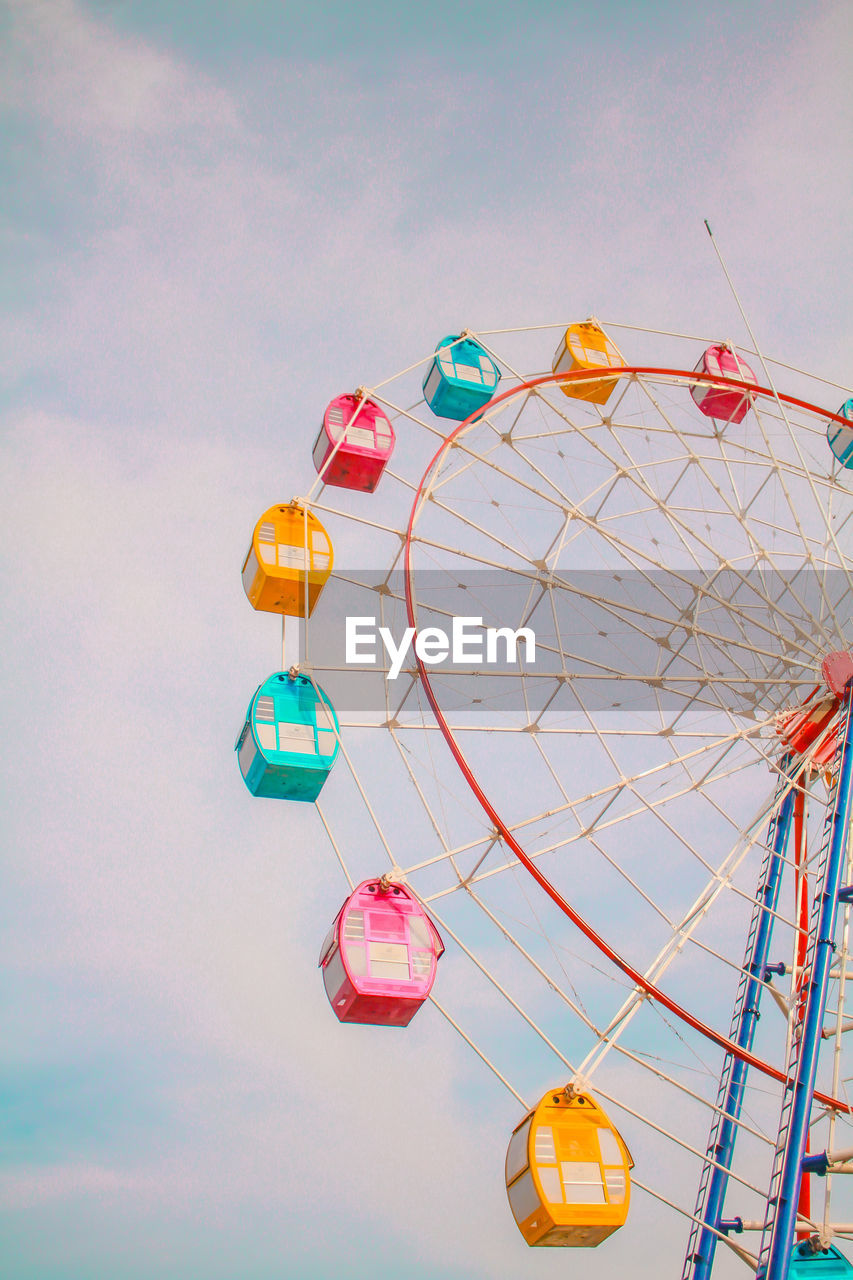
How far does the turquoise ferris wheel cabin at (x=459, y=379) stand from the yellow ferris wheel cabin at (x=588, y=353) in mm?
1374

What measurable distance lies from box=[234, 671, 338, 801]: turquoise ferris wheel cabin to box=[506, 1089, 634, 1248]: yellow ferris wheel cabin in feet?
13.7

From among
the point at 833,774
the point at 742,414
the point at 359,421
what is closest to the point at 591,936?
the point at 833,774

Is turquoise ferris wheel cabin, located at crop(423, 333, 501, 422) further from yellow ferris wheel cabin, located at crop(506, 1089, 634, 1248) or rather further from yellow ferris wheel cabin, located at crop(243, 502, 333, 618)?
yellow ferris wheel cabin, located at crop(506, 1089, 634, 1248)

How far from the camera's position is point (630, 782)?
13.9 metres

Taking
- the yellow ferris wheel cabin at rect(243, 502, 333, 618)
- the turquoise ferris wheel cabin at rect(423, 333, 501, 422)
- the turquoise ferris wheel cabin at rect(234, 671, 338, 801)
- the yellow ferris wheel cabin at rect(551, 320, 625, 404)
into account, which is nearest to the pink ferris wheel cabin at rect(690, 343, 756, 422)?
the yellow ferris wheel cabin at rect(551, 320, 625, 404)

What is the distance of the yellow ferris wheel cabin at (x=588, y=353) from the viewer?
58.2 feet

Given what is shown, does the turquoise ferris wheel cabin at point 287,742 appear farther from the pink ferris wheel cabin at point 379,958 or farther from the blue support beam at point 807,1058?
the blue support beam at point 807,1058

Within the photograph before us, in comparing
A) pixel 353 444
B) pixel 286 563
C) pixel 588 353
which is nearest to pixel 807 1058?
pixel 286 563

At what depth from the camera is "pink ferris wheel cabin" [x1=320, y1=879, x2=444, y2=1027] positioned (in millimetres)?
11367

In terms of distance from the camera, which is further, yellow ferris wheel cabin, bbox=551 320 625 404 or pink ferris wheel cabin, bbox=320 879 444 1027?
A: yellow ferris wheel cabin, bbox=551 320 625 404

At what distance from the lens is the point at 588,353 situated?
1853 cm

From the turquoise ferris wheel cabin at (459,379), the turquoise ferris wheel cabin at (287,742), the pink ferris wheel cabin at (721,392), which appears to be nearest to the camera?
the turquoise ferris wheel cabin at (287,742)

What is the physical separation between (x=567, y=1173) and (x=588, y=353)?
12355 mm

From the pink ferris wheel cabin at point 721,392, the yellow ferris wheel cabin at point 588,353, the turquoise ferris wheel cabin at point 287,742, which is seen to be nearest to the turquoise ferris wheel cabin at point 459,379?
the yellow ferris wheel cabin at point 588,353
